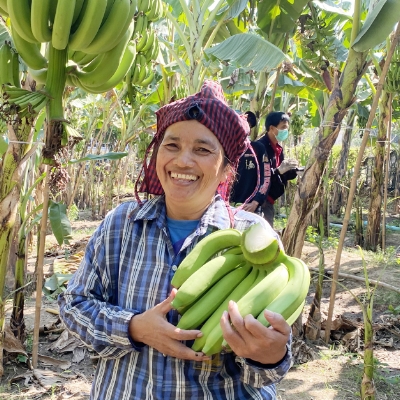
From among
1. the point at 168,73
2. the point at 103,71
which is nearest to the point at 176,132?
the point at 103,71

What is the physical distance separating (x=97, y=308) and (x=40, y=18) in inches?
38.1

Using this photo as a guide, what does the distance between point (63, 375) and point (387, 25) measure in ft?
11.3

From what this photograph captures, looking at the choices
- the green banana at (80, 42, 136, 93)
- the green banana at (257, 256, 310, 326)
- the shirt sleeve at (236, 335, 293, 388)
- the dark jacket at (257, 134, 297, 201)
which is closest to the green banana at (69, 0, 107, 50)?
the green banana at (80, 42, 136, 93)

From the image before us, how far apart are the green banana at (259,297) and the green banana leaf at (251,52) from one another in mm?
2815

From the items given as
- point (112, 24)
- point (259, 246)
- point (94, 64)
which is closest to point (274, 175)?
point (94, 64)

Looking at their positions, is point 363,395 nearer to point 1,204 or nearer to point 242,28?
point 1,204

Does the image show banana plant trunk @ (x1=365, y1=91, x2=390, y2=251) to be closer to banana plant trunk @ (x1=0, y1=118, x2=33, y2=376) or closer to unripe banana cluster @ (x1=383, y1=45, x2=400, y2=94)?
unripe banana cluster @ (x1=383, y1=45, x2=400, y2=94)

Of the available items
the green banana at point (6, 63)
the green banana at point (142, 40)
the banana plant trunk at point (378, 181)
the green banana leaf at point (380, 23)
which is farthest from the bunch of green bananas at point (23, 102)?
the banana plant trunk at point (378, 181)

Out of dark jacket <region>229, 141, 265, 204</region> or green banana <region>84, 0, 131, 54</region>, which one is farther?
dark jacket <region>229, 141, 265, 204</region>

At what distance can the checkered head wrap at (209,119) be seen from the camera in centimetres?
129

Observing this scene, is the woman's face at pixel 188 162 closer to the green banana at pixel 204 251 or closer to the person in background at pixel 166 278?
the person in background at pixel 166 278

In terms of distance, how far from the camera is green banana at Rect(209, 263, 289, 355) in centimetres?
101

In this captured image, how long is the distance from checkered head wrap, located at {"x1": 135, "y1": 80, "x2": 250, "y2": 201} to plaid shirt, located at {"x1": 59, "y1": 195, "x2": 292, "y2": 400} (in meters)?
0.14

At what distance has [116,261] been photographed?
1.33 meters
